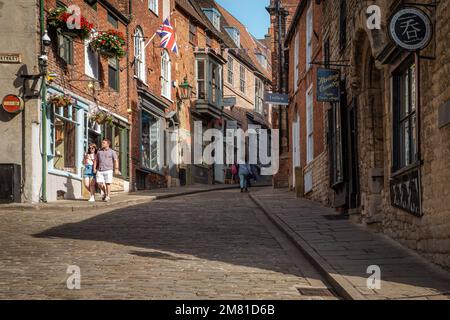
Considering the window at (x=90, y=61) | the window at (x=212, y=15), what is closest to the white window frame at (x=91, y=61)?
the window at (x=90, y=61)

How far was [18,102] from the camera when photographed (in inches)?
792

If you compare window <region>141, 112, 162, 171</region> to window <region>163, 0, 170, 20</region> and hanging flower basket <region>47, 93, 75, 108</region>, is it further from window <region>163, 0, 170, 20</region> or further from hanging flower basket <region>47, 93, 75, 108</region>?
hanging flower basket <region>47, 93, 75, 108</region>

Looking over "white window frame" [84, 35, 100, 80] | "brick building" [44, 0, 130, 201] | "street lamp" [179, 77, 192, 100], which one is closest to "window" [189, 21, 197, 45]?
"street lamp" [179, 77, 192, 100]

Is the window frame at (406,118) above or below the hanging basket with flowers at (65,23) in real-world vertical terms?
below

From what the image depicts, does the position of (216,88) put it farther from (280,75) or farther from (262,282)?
(262,282)

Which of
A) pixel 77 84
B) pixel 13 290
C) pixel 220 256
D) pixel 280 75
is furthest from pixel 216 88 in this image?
pixel 13 290

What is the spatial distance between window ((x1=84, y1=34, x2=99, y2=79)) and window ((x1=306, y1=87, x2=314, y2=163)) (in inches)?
265

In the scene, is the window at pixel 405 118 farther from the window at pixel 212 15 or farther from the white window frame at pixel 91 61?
the window at pixel 212 15

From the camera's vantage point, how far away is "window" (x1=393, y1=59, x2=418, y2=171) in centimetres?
1209

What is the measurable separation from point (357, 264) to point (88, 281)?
3687 mm

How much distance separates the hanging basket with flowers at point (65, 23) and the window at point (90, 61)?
233 cm

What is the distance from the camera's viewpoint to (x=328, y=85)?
17.8 meters

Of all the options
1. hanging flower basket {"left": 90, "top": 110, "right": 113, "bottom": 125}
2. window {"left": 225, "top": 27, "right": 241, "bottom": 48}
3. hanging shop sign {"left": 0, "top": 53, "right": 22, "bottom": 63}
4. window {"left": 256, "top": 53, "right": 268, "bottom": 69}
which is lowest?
hanging flower basket {"left": 90, "top": 110, "right": 113, "bottom": 125}

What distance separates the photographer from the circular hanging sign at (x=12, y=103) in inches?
791
